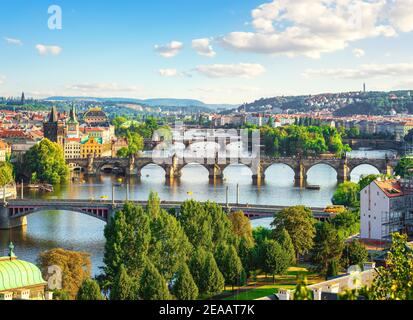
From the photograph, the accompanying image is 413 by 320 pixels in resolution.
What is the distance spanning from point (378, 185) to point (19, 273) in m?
8.12

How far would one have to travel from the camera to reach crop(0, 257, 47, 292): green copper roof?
5.74 m

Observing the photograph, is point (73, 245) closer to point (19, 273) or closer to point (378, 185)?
point (378, 185)

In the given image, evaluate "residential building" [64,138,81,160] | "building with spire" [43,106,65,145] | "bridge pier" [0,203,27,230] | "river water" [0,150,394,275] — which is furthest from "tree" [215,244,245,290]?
"building with spire" [43,106,65,145]

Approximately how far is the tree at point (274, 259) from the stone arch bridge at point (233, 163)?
50.7ft

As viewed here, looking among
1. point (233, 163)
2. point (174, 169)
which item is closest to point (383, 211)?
point (233, 163)

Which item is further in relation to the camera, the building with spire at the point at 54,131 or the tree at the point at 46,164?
the building with spire at the point at 54,131

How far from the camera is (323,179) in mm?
26922

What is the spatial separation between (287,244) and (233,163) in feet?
58.6

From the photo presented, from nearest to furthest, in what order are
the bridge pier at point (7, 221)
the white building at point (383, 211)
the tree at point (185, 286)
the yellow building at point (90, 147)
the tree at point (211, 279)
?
1. the tree at point (185, 286)
2. the tree at point (211, 279)
3. the white building at point (383, 211)
4. the bridge pier at point (7, 221)
5. the yellow building at point (90, 147)

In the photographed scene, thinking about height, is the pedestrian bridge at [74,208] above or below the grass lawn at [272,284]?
above

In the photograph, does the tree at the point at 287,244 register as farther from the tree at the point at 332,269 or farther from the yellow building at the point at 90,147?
the yellow building at the point at 90,147

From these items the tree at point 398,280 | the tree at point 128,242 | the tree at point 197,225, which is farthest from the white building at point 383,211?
the tree at point 398,280

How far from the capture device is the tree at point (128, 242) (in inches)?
367
